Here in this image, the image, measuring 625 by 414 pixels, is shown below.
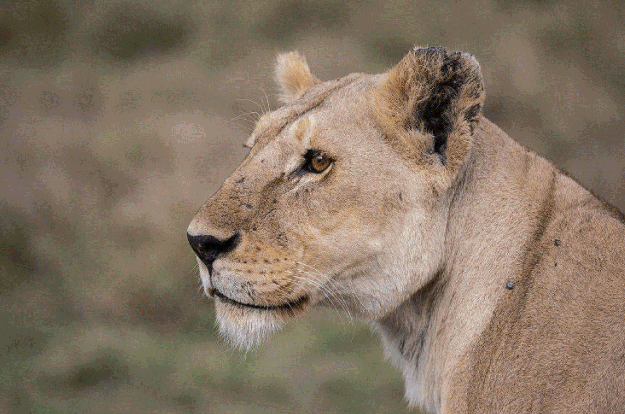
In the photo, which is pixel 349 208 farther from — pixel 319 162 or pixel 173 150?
pixel 173 150

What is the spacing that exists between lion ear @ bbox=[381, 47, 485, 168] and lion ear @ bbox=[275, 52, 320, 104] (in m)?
0.95

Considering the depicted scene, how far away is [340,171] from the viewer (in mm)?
3033

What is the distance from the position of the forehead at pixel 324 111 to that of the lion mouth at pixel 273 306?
2.13 feet

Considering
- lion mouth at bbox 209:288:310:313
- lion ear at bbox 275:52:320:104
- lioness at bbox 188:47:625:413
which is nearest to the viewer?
lioness at bbox 188:47:625:413

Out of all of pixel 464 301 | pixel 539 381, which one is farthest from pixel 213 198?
pixel 539 381

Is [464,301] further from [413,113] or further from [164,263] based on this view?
[164,263]

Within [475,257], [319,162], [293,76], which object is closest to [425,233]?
[475,257]

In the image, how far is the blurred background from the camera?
7301 millimetres

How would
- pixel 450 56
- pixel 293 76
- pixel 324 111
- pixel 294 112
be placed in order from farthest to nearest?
pixel 293 76, pixel 294 112, pixel 324 111, pixel 450 56

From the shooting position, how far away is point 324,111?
3182 mm

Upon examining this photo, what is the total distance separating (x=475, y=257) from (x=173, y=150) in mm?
5635

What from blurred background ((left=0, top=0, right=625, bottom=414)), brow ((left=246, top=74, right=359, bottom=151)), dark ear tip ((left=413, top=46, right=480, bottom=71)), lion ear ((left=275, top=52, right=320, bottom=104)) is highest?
dark ear tip ((left=413, top=46, right=480, bottom=71))

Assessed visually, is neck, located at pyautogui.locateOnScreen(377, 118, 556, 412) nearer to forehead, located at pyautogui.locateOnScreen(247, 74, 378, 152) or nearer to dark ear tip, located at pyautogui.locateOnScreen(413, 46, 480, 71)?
dark ear tip, located at pyautogui.locateOnScreen(413, 46, 480, 71)

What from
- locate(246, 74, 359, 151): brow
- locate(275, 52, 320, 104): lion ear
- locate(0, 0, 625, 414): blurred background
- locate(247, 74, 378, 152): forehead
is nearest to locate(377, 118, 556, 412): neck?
locate(247, 74, 378, 152): forehead
